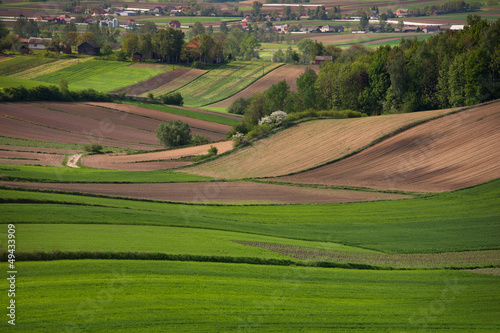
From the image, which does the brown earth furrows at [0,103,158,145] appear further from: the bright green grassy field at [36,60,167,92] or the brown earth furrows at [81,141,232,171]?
the bright green grassy field at [36,60,167,92]

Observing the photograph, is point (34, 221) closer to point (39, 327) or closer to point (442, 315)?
point (39, 327)

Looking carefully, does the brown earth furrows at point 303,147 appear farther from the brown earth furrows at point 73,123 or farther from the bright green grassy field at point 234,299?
the bright green grassy field at point 234,299

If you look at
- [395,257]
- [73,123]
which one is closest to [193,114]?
[73,123]

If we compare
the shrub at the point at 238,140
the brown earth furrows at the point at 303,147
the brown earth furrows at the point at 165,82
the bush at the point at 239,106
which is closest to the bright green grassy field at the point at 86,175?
the brown earth furrows at the point at 303,147

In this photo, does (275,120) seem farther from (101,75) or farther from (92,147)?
(101,75)

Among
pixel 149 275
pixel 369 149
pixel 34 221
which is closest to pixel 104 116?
pixel 369 149

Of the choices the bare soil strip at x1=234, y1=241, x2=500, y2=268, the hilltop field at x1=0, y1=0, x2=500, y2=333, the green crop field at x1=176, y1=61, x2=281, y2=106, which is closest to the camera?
the hilltop field at x1=0, y1=0, x2=500, y2=333

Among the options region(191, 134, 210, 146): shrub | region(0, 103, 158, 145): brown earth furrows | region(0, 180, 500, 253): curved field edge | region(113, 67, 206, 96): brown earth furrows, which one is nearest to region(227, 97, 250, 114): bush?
region(113, 67, 206, 96): brown earth furrows

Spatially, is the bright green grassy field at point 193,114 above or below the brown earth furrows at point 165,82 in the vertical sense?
below
